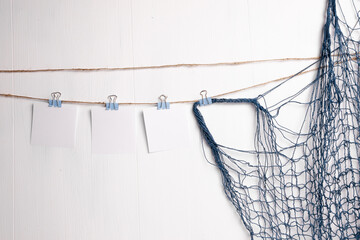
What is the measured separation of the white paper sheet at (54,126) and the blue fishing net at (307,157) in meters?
0.38

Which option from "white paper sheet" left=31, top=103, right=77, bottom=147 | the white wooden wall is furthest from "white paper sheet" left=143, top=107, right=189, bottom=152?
"white paper sheet" left=31, top=103, right=77, bottom=147

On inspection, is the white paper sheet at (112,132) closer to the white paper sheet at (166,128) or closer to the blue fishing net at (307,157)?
the white paper sheet at (166,128)

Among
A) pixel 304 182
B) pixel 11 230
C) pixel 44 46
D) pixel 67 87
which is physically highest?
pixel 44 46

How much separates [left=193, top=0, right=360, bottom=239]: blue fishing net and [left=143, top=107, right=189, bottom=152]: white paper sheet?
0.06 meters

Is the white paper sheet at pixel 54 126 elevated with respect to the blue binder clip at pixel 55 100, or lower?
lower

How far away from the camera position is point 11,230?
0.80 meters

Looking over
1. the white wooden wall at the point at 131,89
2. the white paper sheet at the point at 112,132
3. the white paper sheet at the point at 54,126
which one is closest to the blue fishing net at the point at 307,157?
the white wooden wall at the point at 131,89

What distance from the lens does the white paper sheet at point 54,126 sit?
2.63 ft

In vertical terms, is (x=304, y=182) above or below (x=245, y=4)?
below

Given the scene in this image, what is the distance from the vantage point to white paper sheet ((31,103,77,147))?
0.80m

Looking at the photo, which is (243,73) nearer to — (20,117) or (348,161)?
(348,161)

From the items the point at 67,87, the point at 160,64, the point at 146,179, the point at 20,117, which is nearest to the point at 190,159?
the point at 146,179

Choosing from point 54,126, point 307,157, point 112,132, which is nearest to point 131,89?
point 112,132

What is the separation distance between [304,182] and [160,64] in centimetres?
56
